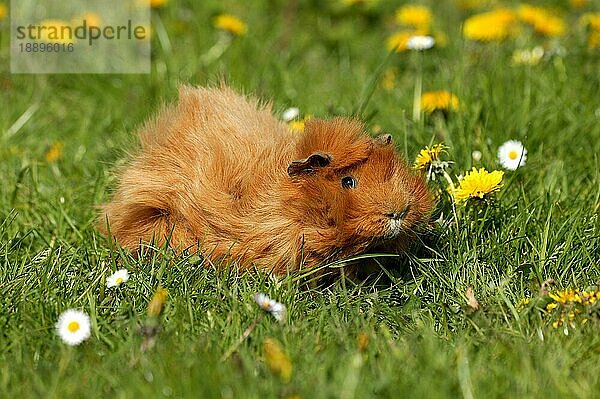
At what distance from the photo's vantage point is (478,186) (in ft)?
11.9

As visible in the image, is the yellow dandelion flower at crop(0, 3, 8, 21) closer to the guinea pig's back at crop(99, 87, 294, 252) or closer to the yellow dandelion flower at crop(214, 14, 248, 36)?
the yellow dandelion flower at crop(214, 14, 248, 36)

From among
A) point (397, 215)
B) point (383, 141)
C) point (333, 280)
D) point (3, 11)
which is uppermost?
point (383, 141)

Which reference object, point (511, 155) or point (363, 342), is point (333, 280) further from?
point (511, 155)

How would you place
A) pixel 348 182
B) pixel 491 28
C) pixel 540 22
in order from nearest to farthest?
pixel 348 182 → pixel 491 28 → pixel 540 22

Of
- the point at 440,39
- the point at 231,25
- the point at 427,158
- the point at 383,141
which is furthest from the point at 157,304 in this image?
the point at 440,39

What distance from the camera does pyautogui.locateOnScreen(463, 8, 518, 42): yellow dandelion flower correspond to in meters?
5.64

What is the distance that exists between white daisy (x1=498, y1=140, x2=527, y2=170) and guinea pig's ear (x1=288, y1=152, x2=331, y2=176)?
3.80ft

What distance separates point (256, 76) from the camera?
5477 mm

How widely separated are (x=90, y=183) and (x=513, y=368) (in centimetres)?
232

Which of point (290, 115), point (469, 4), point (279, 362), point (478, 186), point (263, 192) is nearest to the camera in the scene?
point (279, 362)

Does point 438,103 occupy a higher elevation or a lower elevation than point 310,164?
lower

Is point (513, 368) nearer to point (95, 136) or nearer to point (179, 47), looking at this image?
point (95, 136)

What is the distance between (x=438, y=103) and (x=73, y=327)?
2249mm

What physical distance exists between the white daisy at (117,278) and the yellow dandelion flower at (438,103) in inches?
72.5
